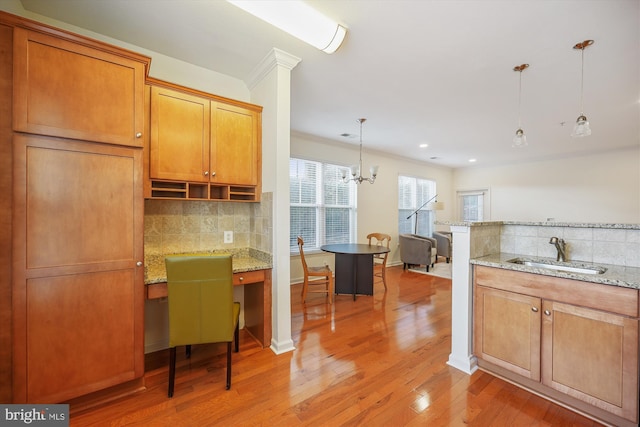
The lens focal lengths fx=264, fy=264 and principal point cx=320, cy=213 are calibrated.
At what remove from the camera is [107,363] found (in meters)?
1.69

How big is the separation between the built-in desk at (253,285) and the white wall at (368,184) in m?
1.97

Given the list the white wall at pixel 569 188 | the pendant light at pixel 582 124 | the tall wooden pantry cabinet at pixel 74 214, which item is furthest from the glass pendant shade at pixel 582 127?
the white wall at pixel 569 188

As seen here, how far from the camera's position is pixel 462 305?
A: 7.09 feet

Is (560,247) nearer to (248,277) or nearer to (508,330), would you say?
(508,330)

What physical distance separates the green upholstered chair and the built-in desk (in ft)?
0.92

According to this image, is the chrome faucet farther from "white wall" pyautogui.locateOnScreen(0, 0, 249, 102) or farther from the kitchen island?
"white wall" pyautogui.locateOnScreen(0, 0, 249, 102)

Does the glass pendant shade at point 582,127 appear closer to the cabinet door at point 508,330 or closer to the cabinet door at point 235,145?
the cabinet door at point 508,330

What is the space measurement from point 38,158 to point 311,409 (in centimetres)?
220

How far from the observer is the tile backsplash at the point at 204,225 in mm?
2402

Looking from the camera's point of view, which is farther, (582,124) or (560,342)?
(582,124)

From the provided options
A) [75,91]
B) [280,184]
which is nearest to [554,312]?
[280,184]

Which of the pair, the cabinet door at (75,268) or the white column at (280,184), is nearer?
the cabinet door at (75,268)

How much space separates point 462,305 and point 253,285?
1870 mm

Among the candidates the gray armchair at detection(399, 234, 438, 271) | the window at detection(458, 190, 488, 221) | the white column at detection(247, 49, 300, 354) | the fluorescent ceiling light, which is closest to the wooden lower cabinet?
the white column at detection(247, 49, 300, 354)
